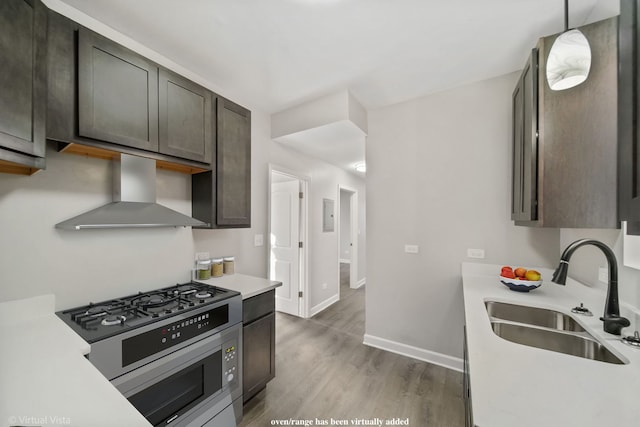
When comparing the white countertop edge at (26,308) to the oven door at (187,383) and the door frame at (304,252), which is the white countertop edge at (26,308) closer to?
the oven door at (187,383)

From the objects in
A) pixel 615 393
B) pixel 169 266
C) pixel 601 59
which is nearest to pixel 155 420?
pixel 169 266

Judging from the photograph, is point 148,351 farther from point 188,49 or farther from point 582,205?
point 582,205

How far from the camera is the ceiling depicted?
4.93 feet

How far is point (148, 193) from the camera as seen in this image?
169cm

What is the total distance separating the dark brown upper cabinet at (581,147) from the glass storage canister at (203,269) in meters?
2.40

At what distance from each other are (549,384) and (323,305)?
3357mm

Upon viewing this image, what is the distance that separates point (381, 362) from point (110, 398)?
233cm

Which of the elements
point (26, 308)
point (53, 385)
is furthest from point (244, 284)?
point (53, 385)

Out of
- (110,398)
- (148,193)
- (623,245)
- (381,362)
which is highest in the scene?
(148,193)

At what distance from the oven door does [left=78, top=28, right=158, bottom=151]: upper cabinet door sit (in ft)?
4.23

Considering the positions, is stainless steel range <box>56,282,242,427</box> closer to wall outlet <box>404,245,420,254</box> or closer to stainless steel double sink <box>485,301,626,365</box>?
stainless steel double sink <box>485,301,626,365</box>

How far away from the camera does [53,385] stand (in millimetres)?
764

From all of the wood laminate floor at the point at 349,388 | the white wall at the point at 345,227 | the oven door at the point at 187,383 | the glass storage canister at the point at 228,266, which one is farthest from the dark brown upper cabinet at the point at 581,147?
the white wall at the point at 345,227

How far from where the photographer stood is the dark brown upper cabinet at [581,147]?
1228 mm
